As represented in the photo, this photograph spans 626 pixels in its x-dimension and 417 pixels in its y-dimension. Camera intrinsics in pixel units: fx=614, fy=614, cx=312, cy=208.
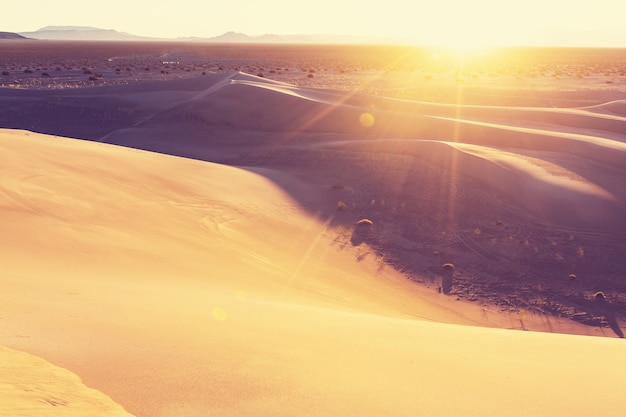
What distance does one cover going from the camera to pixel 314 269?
8.98 metres

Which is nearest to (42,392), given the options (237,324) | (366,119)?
(237,324)

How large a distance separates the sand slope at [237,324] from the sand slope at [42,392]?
0.15 m

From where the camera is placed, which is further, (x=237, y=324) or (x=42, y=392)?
(x=237, y=324)

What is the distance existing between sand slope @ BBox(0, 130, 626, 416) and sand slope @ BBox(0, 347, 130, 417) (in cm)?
15

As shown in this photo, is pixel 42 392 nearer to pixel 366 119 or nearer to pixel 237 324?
pixel 237 324

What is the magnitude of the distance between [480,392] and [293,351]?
3.99 feet

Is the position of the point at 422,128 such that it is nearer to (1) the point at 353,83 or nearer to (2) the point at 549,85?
(1) the point at 353,83

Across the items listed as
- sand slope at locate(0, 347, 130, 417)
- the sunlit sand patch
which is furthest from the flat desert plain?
the sunlit sand patch

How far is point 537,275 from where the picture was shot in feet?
31.7

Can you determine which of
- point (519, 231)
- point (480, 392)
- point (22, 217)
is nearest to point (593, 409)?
point (480, 392)

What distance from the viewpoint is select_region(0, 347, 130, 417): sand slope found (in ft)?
8.55

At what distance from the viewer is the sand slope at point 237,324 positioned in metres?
3.35

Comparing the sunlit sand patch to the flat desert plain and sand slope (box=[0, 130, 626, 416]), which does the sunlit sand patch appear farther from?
sand slope (box=[0, 130, 626, 416])

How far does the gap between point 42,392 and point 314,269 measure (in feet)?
20.7
